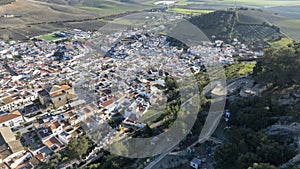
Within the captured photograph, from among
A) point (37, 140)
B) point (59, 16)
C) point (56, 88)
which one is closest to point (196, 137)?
point (37, 140)

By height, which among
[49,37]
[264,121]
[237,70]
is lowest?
[237,70]

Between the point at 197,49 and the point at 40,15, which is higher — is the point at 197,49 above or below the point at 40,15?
below

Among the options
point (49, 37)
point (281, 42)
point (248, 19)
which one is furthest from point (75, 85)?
point (248, 19)

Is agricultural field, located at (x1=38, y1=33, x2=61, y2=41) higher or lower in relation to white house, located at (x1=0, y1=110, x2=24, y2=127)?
higher

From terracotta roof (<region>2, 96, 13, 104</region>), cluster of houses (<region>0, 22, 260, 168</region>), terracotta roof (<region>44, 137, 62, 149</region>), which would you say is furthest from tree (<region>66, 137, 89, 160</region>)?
terracotta roof (<region>2, 96, 13, 104</region>)

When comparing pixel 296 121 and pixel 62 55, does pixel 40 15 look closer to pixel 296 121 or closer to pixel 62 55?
pixel 62 55

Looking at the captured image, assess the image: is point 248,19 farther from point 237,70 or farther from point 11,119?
point 11,119

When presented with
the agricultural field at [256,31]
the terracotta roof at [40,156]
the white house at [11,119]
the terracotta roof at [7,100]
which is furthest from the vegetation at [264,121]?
the agricultural field at [256,31]

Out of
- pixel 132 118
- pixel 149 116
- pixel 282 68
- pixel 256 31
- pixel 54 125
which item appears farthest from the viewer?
pixel 256 31

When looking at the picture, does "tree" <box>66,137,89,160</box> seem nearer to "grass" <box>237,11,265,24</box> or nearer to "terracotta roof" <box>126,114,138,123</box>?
"terracotta roof" <box>126,114,138,123</box>
